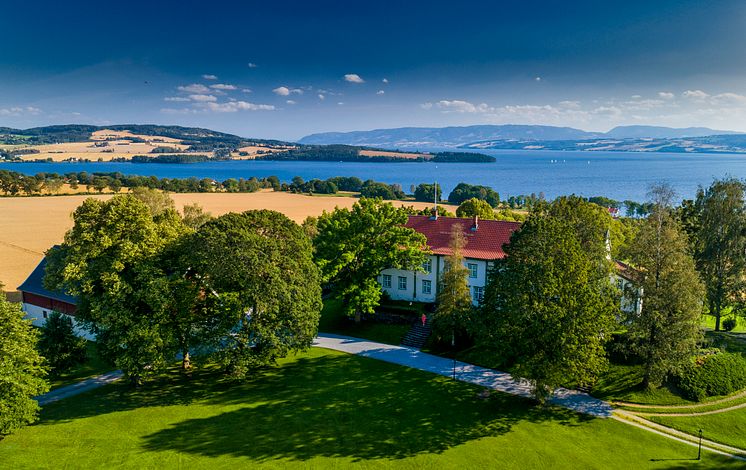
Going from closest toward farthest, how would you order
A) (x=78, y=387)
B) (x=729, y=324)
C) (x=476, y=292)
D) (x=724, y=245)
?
(x=78, y=387) → (x=724, y=245) → (x=729, y=324) → (x=476, y=292)

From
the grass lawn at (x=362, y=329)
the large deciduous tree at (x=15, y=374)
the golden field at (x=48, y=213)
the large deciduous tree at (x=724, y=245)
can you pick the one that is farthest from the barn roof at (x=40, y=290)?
the large deciduous tree at (x=724, y=245)

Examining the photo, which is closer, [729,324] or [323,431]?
[323,431]

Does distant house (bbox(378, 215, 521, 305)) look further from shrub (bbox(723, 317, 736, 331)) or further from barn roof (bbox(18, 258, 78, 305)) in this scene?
barn roof (bbox(18, 258, 78, 305))

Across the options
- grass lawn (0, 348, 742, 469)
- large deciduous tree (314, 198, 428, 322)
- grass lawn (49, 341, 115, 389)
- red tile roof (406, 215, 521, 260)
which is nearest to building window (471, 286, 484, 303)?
red tile roof (406, 215, 521, 260)

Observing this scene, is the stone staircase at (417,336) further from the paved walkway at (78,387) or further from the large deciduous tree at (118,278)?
the paved walkway at (78,387)

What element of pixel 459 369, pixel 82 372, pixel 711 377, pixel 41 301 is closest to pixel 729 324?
pixel 711 377

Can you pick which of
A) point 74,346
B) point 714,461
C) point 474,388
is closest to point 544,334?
point 474,388

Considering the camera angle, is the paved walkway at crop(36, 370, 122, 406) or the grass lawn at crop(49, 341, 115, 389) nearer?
the paved walkway at crop(36, 370, 122, 406)

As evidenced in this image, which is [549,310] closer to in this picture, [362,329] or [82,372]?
[362,329]
